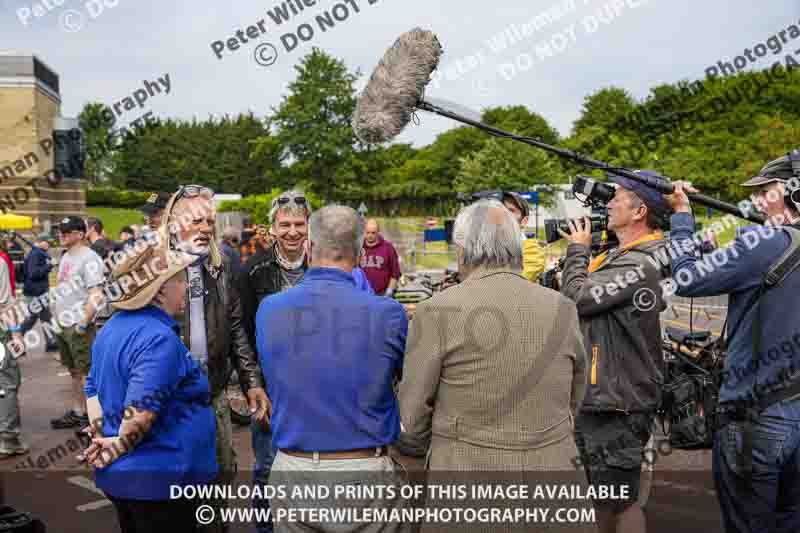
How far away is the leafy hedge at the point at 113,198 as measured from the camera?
56125mm

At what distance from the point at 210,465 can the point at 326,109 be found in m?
57.4

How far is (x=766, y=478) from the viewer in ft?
8.69

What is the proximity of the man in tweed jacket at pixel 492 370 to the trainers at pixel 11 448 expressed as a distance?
516 cm

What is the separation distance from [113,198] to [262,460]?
2323 inches

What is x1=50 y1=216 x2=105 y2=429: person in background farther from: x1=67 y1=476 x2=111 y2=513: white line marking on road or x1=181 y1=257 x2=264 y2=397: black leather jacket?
x1=181 y1=257 x2=264 y2=397: black leather jacket

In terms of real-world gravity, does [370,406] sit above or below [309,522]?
above

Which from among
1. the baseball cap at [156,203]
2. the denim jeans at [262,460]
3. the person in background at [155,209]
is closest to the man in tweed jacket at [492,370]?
the denim jeans at [262,460]

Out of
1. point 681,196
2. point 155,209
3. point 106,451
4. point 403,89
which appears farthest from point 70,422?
point 681,196

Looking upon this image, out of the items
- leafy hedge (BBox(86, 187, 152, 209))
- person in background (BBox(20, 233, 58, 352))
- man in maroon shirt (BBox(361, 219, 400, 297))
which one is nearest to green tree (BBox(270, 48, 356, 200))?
leafy hedge (BBox(86, 187, 152, 209))

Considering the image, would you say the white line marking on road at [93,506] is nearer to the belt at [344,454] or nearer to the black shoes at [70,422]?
the black shoes at [70,422]

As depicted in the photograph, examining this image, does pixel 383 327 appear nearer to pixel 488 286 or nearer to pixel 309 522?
pixel 488 286

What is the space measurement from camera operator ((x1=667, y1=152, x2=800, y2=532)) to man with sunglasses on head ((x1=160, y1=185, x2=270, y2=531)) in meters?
2.36

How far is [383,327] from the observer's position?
7.90 feet

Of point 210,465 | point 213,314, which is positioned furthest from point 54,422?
point 210,465
